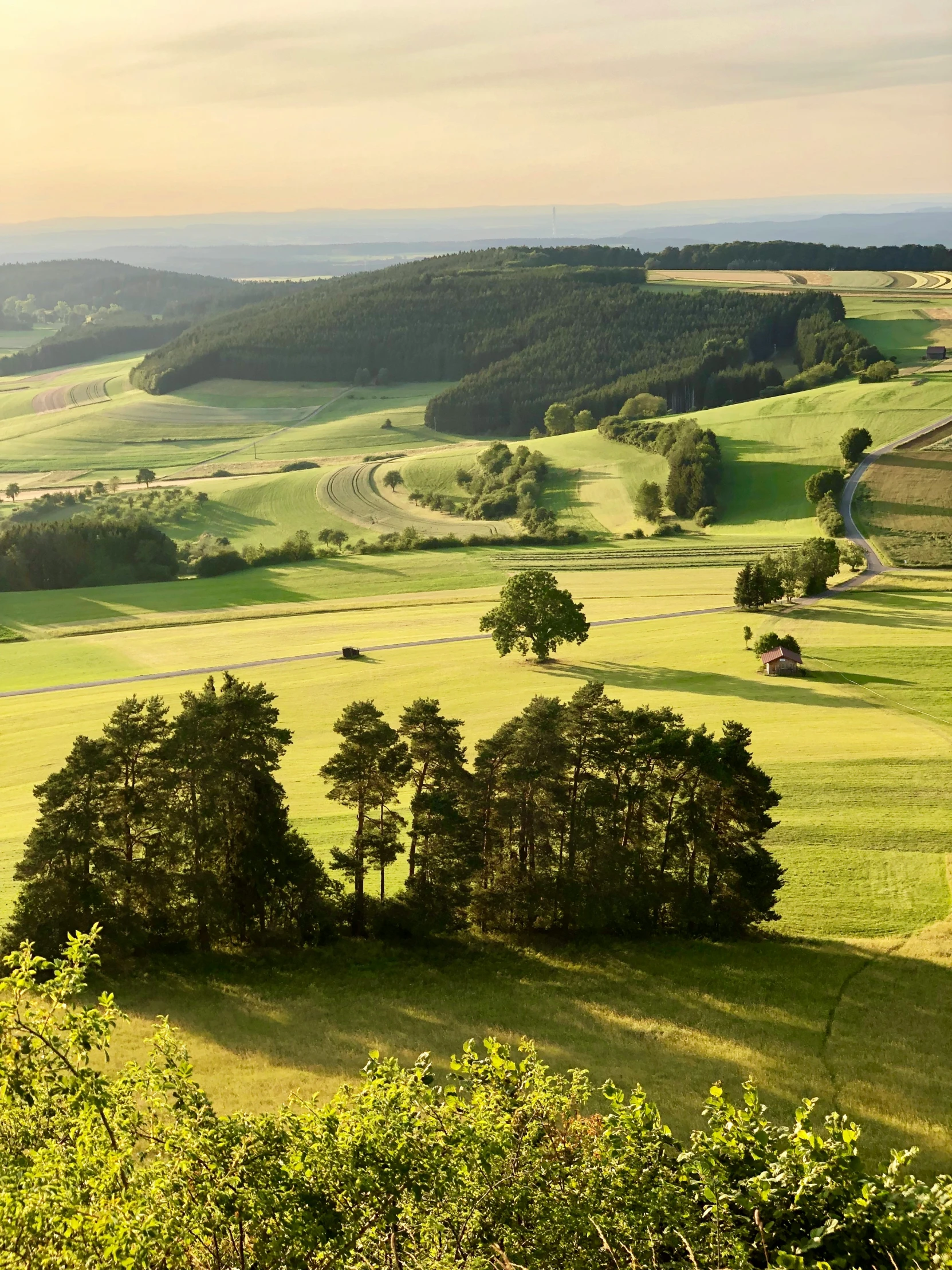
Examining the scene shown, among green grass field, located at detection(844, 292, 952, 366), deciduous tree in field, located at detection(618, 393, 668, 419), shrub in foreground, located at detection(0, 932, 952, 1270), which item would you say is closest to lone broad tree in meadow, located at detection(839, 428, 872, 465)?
green grass field, located at detection(844, 292, 952, 366)

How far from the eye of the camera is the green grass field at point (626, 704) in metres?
28.1

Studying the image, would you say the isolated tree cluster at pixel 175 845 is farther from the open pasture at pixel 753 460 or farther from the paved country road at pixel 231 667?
the open pasture at pixel 753 460

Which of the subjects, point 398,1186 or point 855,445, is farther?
point 855,445

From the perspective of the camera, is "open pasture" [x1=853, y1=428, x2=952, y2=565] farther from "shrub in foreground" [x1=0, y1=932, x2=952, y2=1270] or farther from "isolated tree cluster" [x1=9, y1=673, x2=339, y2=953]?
"shrub in foreground" [x1=0, y1=932, x2=952, y2=1270]

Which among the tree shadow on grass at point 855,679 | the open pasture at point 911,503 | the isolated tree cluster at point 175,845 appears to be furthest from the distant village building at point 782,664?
the isolated tree cluster at point 175,845

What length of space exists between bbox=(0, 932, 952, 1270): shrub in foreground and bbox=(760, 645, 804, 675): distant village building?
165 feet

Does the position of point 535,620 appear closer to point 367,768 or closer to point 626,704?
point 626,704

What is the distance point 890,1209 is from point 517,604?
5647 cm

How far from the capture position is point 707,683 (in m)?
63.2

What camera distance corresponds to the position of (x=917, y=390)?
149 metres

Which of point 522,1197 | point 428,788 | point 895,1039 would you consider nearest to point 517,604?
point 428,788

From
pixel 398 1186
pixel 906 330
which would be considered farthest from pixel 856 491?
pixel 398 1186

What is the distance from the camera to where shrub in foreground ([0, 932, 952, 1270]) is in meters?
13.8

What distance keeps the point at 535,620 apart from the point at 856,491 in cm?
6304
